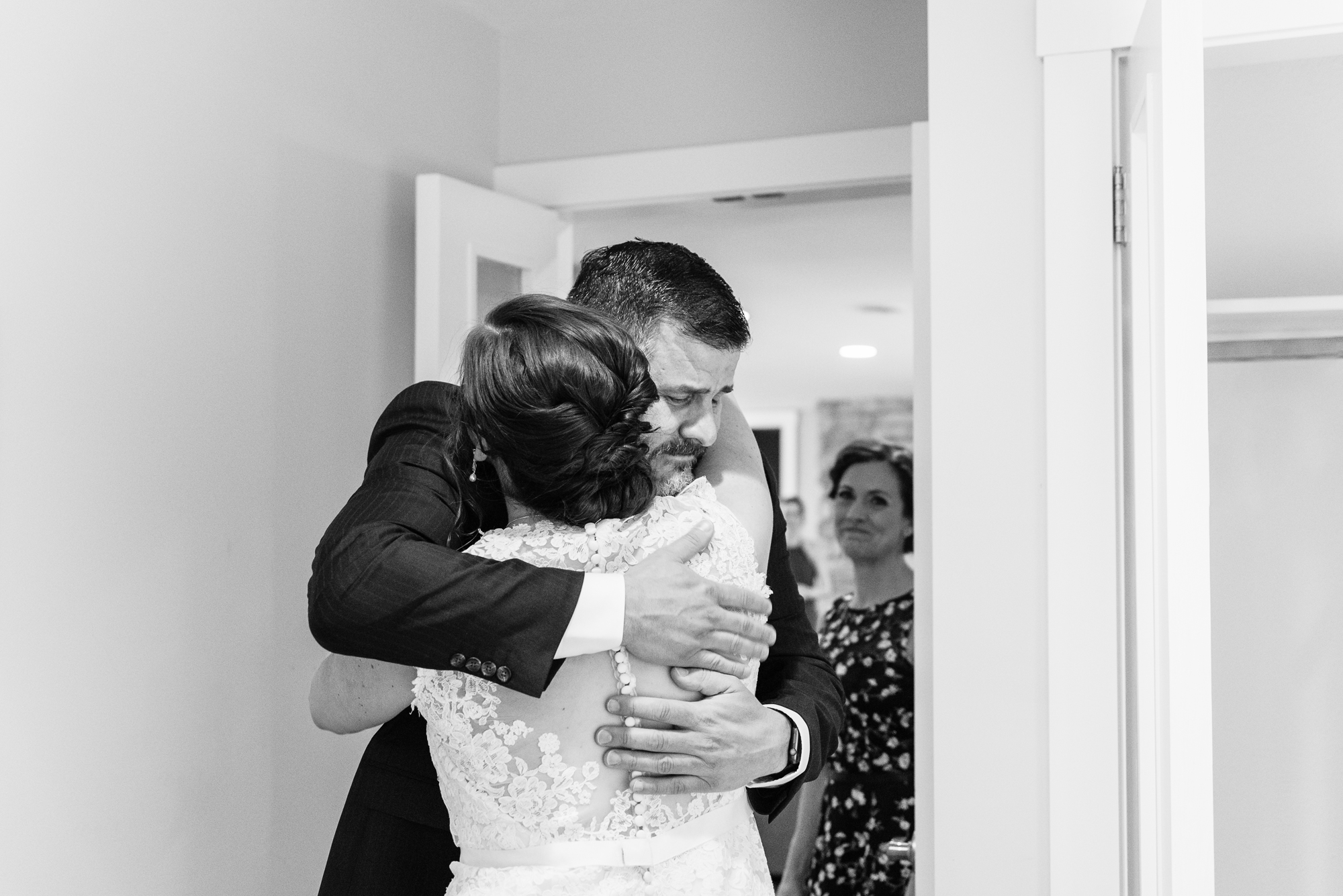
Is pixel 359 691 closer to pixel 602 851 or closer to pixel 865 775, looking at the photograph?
pixel 602 851

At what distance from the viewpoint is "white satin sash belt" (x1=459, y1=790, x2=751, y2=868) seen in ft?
3.78

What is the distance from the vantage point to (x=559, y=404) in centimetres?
115

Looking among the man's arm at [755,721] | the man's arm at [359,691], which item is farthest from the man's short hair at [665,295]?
the man's arm at [359,691]

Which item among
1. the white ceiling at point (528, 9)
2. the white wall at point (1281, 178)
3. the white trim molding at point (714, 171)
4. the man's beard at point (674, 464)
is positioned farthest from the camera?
the white ceiling at point (528, 9)

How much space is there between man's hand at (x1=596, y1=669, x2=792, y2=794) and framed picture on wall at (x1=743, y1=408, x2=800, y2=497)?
30.6ft

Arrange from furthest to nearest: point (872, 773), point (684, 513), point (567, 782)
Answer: point (872, 773), point (684, 513), point (567, 782)

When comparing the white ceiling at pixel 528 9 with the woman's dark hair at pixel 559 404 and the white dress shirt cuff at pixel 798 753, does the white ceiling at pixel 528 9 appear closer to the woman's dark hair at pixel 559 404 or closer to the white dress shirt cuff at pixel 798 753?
the woman's dark hair at pixel 559 404

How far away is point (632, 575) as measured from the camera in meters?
1.19

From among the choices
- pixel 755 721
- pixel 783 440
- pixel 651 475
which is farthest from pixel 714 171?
pixel 783 440

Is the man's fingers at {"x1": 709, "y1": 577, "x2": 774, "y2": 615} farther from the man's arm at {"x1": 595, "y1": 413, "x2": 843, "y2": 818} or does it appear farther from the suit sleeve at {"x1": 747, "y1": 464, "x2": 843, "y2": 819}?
the suit sleeve at {"x1": 747, "y1": 464, "x2": 843, "y2": 819}

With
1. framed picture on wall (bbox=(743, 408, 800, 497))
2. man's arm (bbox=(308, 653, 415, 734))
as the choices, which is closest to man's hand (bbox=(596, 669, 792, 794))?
man's arm (bbox=(308, 653, 415, 734))

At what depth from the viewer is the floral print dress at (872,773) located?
2.94 m

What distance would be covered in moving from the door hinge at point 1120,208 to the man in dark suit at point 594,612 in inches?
21.8

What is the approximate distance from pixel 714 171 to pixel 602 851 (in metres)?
2.15
